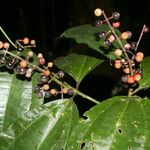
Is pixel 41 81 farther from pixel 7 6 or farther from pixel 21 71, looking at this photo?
pixel 7 6

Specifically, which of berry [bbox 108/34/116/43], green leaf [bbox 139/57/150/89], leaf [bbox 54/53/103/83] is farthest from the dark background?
berry [bbox 108/34/116/43]

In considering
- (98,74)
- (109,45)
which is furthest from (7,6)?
(109,45)

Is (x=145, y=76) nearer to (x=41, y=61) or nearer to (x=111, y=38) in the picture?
(x=111, y=38)

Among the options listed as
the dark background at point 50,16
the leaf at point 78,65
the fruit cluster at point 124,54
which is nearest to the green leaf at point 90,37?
the fruit cluster at point 124,54

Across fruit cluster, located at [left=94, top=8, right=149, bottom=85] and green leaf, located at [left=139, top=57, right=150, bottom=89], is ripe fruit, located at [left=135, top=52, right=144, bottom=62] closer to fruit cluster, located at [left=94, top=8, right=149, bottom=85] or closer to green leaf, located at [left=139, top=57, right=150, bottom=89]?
fruit cluster, located at [left=94, top=8, right=149, bottom=85]

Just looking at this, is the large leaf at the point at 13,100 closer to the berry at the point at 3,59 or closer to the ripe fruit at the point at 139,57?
the berry at the point at 3,59

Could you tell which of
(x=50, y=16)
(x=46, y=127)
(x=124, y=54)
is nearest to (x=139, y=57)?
(x=124, y=54)
